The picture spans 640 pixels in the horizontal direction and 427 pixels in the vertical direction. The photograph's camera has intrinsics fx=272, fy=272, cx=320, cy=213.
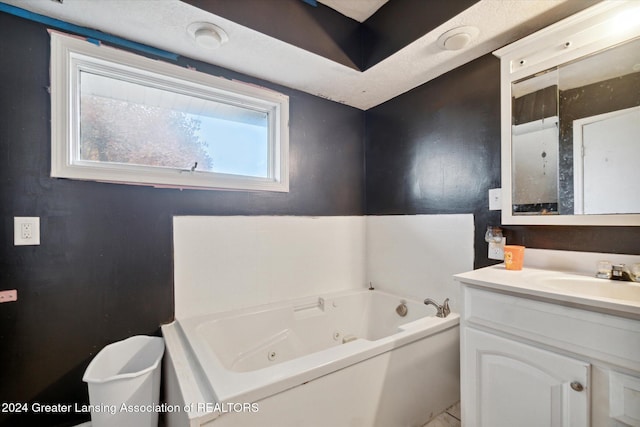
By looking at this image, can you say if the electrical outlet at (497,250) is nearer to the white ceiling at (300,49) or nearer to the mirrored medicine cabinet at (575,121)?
the mirrored medicine cabinet at (575,121)

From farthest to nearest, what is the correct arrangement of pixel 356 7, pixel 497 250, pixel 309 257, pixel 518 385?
pixel 309 257 → pixel 356 7 → pixel 497 250 → pixel 518 385

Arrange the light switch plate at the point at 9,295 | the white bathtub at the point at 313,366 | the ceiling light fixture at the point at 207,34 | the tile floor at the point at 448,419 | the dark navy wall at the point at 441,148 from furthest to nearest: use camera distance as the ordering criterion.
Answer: the dark navy wall at the point at 441,148
the tile floor at the point at 448,419
the ceiling light fixture at the point at 207,34
the light switch plate at the point at 9,295
the white bathtub at the point at 313,366

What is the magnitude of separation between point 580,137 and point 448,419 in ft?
5.42

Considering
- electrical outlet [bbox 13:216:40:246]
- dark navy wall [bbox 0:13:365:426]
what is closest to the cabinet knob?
dark navy wall [bbox 0:13:365:426]

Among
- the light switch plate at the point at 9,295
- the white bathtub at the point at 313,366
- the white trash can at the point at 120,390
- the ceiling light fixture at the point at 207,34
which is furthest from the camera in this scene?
the ceiling light fixture at the point at 207,34

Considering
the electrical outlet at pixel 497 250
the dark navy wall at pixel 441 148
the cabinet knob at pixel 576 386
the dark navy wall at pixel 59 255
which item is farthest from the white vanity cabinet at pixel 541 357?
the dark navy wall at pixel 59 255

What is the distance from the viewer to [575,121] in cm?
134

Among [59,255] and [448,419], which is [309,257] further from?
[59,255]

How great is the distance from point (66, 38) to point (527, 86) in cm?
244

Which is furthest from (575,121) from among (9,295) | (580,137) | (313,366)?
(9,295)

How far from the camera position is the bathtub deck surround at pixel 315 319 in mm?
1086

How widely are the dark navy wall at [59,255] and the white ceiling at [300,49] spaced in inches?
8.1

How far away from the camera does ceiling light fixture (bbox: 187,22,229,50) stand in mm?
1392

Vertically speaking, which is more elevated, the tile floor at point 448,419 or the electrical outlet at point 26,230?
the electrical outlet at point 26,230
